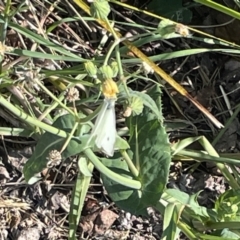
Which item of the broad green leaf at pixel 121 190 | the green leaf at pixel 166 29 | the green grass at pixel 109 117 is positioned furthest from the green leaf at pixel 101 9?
the broad green leaf at pixel 121 190

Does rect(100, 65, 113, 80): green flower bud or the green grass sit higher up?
rect(100, 65, 113, 80): green flower bud

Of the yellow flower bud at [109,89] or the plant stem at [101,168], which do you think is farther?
the plant stem at [101,168]

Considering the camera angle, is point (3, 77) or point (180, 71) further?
point (180, 71)

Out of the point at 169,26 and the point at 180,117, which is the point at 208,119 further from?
the point at 169,26

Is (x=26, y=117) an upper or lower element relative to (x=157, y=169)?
upper

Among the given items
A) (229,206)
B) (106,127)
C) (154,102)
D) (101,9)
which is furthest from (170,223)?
(101,9)

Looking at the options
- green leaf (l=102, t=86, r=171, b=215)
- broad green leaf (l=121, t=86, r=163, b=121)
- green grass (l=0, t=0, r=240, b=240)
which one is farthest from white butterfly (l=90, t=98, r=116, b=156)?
green leaf (l=102, t=86, r=171, b=215)

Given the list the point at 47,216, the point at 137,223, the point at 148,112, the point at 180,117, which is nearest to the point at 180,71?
the point at 180,117

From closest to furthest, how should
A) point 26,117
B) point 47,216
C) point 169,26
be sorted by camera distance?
point 169,26, point 26,117, point 47,216

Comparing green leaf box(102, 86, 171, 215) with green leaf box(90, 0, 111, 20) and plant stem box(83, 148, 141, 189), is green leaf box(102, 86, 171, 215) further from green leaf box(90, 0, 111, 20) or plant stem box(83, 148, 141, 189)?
green leaf box(90, 0, 111, 20)

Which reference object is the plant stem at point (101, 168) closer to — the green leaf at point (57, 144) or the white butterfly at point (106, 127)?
the green leaf at point (57, 144)

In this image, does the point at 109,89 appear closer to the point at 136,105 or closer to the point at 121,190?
the point at 136,105
